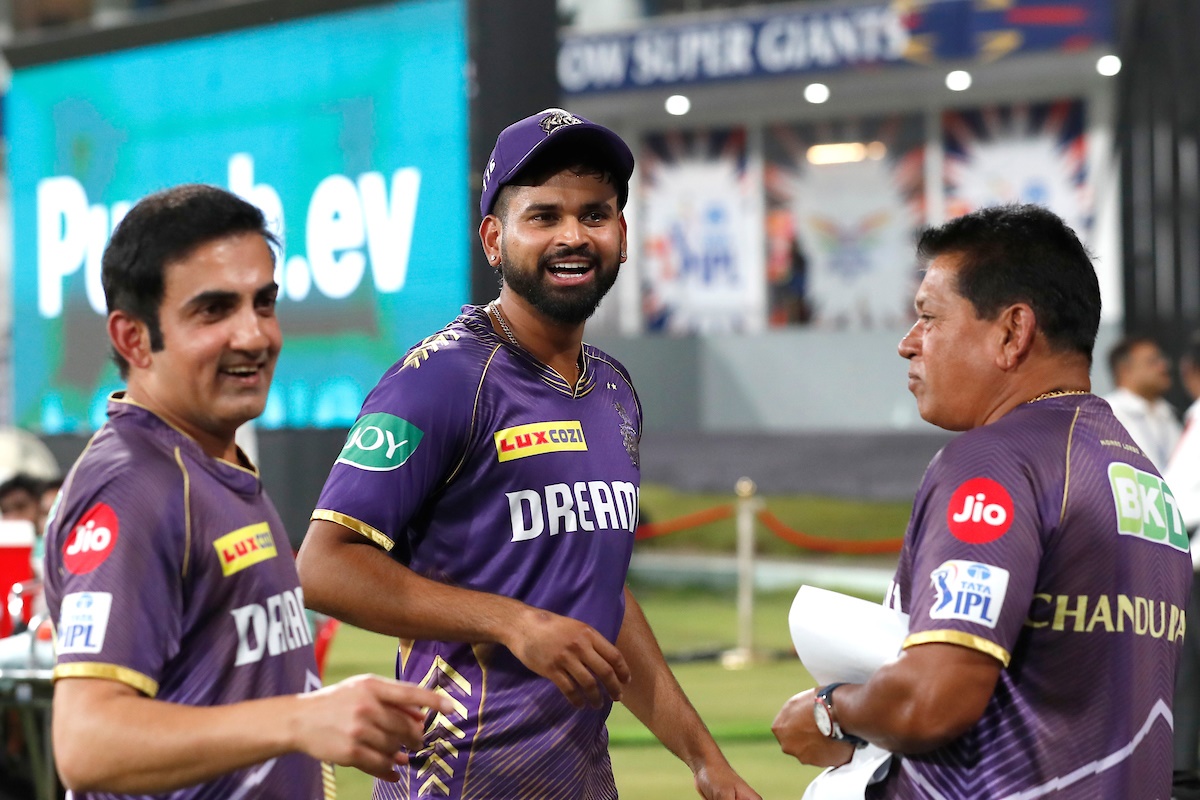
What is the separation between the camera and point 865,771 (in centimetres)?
228

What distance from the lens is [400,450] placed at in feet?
7.81

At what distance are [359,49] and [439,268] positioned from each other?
1.22 meters

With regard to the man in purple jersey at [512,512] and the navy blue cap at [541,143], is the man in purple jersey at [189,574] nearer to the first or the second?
the man in purple jersey at [512,512]

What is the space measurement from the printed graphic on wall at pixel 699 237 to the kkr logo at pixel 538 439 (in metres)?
21.3

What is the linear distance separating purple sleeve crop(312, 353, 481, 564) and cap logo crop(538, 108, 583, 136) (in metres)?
0.44

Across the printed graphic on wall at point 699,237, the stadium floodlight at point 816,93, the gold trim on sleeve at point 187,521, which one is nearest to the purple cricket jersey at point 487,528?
the gold trim on sleeve at point 187,521

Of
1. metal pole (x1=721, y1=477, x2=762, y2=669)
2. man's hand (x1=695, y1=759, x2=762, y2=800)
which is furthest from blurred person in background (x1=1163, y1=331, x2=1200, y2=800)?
man's hand (x1=695, y1=759, x2=762, y2=800)

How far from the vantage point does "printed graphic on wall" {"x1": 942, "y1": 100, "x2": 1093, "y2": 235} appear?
69.5 ft

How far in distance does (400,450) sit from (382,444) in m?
0.03

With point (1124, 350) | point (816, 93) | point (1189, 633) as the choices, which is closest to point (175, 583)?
point (1189, 633)

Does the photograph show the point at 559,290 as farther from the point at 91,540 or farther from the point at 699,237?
the point at 699,237

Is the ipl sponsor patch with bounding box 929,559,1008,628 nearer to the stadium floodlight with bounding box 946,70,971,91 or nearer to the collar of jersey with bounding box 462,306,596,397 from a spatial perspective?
the collar of jersey with bounding box 462,306,596,397

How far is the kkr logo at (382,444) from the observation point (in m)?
2.37

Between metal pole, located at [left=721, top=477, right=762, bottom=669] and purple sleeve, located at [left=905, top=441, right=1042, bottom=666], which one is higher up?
purple sleeve, located at [left=905, top=441, right=1042, bottom=666]
